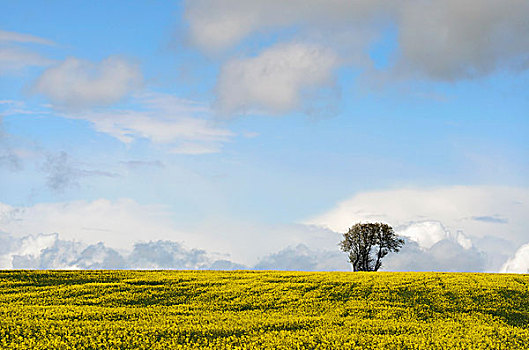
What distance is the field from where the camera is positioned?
24953mm

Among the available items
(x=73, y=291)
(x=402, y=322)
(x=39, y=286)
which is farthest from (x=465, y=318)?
(x=39, y=286)

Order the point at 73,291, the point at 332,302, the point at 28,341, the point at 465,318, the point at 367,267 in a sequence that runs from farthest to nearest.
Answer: the point at 367,267
the point at 73,291
the point at 332,302
the point at 465,318
the point at 28,341

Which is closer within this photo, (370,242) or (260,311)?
(260,311)

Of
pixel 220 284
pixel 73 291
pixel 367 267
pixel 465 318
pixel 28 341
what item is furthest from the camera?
pixel 367 267

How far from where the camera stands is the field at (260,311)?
2495 cm

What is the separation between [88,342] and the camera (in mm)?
23875

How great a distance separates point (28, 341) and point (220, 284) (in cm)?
2062

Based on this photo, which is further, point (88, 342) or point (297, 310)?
point (297, 310)

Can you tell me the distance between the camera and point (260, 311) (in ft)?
109

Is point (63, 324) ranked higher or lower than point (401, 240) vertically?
lower

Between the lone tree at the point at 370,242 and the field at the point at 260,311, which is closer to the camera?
the field at the point at 260,311

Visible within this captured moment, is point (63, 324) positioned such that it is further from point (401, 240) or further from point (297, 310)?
point (401, 240)

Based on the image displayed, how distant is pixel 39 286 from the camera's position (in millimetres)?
44500

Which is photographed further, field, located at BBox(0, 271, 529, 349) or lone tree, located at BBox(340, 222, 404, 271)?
lone tree, located at BBox(340, 222, 404, 271)
